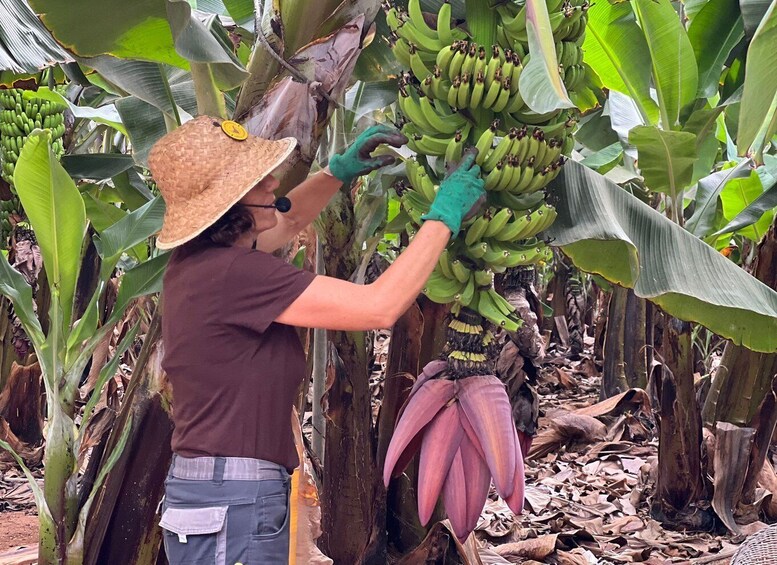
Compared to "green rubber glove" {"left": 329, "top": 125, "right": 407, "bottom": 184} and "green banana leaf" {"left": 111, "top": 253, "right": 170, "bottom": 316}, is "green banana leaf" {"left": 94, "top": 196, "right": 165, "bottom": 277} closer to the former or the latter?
"green banana leaf" {"left": 111, "top": 253, "right": 170, "bottom": 316}

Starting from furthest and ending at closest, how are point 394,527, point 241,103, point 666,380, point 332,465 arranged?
point 666,380, point 394,527, point 332,465, point 241,103

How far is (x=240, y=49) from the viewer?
2.86 m

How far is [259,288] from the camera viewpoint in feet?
4.33

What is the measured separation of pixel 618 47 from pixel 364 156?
1.21 meters

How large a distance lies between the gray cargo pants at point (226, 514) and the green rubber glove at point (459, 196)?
0.57 m

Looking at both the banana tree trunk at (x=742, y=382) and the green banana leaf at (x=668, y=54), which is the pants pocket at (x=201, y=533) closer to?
the green banana leaf at (x=668, y=54)

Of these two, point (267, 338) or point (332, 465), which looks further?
point (332, 465)

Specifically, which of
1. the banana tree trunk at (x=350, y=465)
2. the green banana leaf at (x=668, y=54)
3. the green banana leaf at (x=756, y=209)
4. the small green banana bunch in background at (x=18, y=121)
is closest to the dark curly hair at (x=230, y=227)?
the banana tree trunk at (x=350, y=465)

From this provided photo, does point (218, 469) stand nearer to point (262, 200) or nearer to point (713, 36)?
point (262, 200)

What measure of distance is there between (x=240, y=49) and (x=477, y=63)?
1.76 m

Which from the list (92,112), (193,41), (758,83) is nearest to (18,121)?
(92,112)

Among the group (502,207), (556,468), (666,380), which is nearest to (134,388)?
(502,207)

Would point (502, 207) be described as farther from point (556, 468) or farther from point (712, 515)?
point (556, 468)

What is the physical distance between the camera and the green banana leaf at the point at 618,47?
7.84 ft
